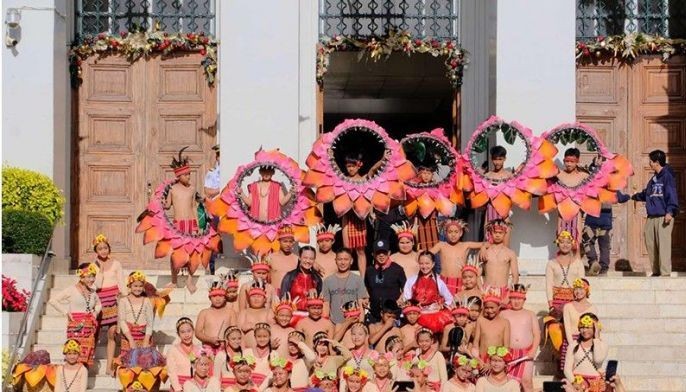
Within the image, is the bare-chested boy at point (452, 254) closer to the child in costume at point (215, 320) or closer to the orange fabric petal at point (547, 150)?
the orange fabric petal at point (547, 150)

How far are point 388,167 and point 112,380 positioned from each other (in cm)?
425

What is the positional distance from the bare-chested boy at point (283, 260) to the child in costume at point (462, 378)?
2950 mm

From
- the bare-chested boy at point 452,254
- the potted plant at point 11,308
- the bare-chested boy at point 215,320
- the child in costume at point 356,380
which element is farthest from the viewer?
the bare-chested boy at point 452,254

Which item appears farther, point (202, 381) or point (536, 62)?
point (536, 62)

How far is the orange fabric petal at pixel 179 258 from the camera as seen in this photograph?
19.3 metres

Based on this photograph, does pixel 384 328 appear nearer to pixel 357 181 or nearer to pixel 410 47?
pixel 357 181

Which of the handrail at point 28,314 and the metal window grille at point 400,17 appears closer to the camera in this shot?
the handrail at point 28,314

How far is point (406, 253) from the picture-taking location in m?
18.2

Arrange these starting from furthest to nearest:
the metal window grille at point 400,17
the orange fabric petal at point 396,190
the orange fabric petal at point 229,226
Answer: the metal window grille at point 400,17, the orange fabric petal at point 229,226, the orange fabric petal at point 396,190

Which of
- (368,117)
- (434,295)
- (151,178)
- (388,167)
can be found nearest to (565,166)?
(388,167)

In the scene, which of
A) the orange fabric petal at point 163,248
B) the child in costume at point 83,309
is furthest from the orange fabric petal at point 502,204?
the child in costume at point 83,309

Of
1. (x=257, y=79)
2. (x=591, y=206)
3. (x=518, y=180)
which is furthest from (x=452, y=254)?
(x=257, y=79)

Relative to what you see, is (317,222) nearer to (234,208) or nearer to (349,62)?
(234,208)

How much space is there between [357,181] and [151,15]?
5167 mm
